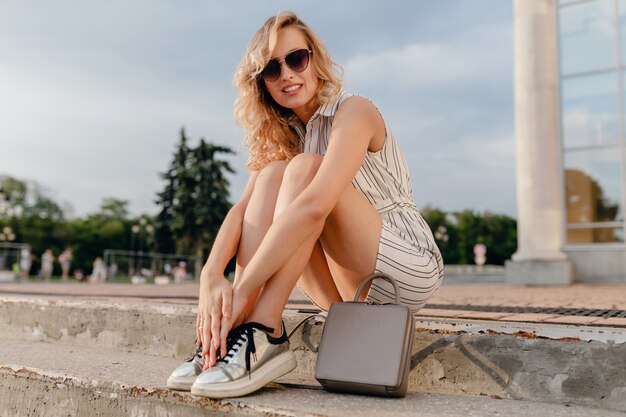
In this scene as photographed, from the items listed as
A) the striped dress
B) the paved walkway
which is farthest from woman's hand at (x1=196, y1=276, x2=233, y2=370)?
the paved walkway

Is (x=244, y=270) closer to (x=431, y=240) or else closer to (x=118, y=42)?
(x=431, y=240)

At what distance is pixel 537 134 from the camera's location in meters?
10.4

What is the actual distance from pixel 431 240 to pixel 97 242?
58.4 meters

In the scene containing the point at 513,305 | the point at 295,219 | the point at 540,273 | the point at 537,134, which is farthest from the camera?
the point at 537,134

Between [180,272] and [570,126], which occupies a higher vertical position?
[570,126]

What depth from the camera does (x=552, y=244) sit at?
10234 mm

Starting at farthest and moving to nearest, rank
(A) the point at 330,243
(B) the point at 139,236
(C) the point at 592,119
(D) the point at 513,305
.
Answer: (B) the point at 139,236 < (C) the point at 592,119 < (D) the point at 513,305 < (A) the point at 330,243

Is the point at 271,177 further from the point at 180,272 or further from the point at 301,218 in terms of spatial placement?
the point at 180,272

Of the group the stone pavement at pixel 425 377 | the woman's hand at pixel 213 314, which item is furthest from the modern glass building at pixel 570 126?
the woman's hand at pixel 213 314

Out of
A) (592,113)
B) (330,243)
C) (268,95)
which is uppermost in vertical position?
(592,113)

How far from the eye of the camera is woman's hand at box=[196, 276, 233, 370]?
72.2 inches

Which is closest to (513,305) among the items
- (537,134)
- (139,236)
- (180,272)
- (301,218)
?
(301,218)

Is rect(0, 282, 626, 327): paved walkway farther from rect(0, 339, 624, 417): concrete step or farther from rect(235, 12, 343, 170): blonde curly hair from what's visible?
rect(235, 12, 343, 170): blonde curly hair

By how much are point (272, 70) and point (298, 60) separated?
11cm
